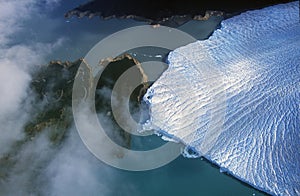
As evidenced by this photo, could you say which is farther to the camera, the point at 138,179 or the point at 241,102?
the point at 241,102

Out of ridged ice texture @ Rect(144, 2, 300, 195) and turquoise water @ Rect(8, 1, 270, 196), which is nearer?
turquoise water @ Rect(8, 1, 270, 196)

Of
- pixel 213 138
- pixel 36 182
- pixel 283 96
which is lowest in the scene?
pixel 36 182

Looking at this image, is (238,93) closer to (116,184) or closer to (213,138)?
(213,138)

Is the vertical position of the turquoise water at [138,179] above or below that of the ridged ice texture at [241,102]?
below

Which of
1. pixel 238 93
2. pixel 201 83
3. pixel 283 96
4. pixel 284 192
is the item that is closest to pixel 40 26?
pixel 201 83

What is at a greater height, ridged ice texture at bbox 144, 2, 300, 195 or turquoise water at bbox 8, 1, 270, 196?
ridged ice texture at bbox 144, 2, 300, 195

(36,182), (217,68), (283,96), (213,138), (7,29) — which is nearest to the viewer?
(36,182)

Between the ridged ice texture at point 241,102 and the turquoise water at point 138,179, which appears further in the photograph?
the ridged ice texture at point 241,102

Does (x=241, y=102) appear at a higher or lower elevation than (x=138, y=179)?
higher
